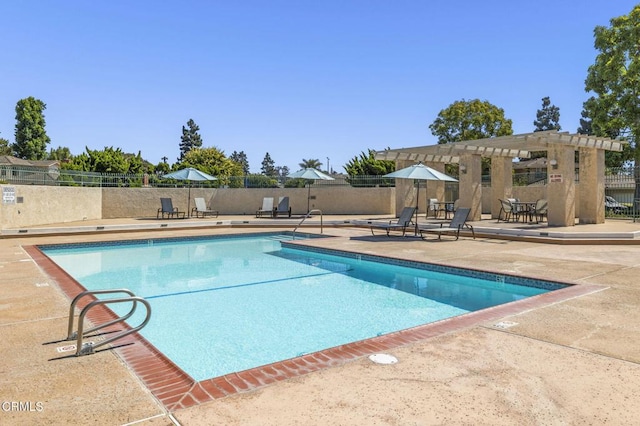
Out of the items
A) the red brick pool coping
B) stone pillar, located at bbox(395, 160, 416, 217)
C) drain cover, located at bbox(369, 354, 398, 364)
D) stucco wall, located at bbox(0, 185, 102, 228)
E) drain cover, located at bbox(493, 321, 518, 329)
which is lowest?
the red brick pool coping

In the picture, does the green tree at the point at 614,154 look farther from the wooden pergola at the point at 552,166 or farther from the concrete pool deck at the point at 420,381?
the concrete pool deck at the point at 420,381

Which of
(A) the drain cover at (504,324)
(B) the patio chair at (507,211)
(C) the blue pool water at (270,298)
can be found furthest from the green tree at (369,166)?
(A) the drain cover at (504,324)

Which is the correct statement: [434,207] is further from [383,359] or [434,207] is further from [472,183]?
[383,359]

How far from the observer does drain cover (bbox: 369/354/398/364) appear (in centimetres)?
337

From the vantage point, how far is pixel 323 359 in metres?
3.47

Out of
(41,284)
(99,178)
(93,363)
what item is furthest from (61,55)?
(93,363)

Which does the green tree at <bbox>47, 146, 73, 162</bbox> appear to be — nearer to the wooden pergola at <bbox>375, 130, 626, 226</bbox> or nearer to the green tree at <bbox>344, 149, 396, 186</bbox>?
the green tree at <bbox>344, 149, 396, 186</bbox>

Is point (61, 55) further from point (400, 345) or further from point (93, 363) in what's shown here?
point (400, 345)

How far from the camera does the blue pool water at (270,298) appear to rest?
518 cm

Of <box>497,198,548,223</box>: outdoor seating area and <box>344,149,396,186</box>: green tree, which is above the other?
<box>344,149,396,186</box>: green tree

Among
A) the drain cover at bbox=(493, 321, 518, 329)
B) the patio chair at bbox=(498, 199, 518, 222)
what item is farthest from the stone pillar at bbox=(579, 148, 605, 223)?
the drain cover at bbox=(493, 321, 518, 329)

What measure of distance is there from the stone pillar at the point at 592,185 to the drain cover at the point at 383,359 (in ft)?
50.3
